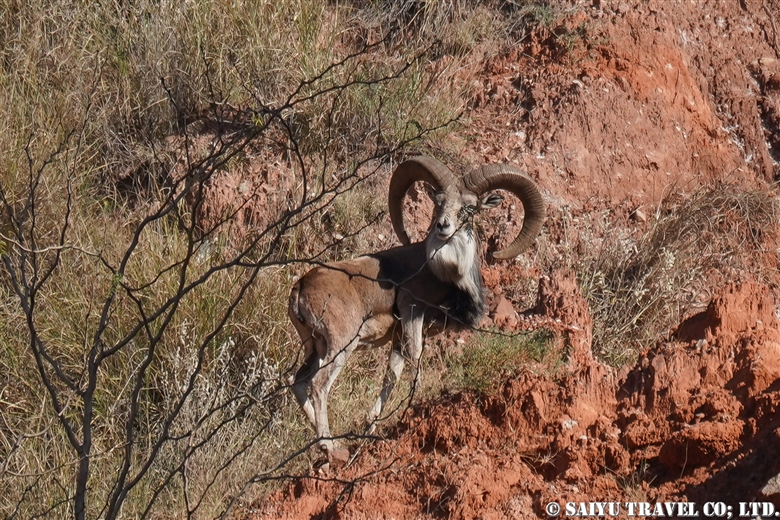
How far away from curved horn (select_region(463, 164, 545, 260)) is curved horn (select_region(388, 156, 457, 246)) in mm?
189

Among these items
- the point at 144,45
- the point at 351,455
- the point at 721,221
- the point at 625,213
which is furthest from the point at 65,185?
the point at 721,221

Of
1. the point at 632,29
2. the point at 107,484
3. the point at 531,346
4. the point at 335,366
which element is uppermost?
the point at 632,29

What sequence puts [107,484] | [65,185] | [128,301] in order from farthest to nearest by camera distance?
[65,185]
[128,301]
[107,484]

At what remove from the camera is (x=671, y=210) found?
1197 centimetres

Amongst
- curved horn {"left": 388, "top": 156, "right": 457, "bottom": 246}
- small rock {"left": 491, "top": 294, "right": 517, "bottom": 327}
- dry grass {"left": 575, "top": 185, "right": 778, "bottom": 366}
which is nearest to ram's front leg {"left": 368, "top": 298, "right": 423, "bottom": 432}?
small rock {"left": 491, "top": 294, "right": 517, "bottom": 327}

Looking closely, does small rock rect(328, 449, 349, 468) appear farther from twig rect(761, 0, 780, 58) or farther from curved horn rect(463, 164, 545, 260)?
twig rect(761, 0, 780, 58)

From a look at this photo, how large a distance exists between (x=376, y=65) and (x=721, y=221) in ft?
13.1

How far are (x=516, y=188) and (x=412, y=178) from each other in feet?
2.73

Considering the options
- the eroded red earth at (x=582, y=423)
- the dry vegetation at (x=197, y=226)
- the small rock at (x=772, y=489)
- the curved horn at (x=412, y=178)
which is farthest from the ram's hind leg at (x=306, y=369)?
the small rock at (x=772, y=489)

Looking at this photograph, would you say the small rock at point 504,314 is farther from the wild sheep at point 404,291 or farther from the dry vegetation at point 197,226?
the dry vegetation at point 197,226

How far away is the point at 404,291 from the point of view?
8938 mm

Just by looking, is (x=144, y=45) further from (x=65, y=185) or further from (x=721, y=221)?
(x=721, y=221)

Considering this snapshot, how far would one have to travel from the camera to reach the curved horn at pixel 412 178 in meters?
8.92

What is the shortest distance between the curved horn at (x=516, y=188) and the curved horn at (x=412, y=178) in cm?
19
